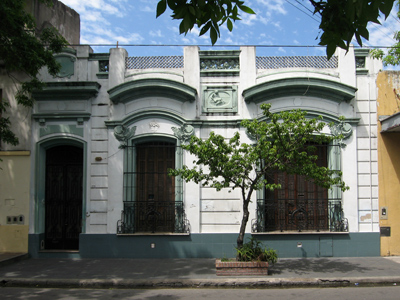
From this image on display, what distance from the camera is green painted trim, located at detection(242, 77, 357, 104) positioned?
38.1ft

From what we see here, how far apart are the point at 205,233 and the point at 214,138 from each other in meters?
3.47

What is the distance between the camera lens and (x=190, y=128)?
1188cm

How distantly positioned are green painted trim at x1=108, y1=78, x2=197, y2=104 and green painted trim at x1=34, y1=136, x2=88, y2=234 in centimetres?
177

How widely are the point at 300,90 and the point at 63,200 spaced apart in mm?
7728

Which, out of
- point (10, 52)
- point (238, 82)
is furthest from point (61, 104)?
point (238, 82)

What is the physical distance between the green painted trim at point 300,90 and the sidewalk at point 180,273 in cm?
458

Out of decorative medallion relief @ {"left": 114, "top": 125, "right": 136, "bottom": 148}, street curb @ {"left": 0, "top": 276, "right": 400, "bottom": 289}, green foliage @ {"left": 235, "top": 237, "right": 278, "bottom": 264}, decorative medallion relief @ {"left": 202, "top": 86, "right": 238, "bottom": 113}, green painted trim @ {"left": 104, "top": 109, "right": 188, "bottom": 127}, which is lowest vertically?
street curb @ {"left": 0, "top": 276, "right": 400, "bottom": 289}

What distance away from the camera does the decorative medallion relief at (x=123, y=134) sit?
12.0 m

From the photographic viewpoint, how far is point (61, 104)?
1224 centimetres

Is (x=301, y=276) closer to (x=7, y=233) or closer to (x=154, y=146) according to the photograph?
(x=154, y=146)

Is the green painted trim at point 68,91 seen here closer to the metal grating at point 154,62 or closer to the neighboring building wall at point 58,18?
the metal grating at point 154,62

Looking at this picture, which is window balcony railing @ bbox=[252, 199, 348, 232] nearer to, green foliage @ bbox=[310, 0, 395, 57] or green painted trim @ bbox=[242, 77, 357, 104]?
green painted trim @ bbox=[242, 77, 357, 104]

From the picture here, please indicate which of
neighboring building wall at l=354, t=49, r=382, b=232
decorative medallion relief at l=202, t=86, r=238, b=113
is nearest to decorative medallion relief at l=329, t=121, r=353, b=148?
neighboring building wall at l=354, t=49, r=382, b=232

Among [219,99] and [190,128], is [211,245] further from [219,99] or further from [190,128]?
[219,99]
